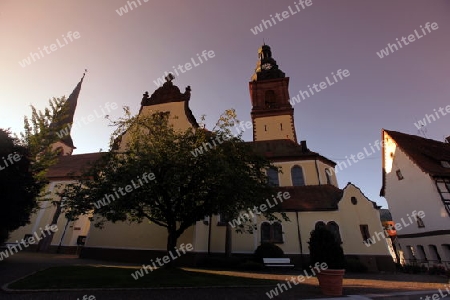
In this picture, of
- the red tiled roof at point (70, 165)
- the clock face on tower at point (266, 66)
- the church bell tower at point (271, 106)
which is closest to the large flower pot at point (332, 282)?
the church bell tower at point (271, 106)

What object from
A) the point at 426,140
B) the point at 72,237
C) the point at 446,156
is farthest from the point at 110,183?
the point at 426,140

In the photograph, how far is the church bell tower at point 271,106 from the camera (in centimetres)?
3622

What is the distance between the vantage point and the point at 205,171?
496 inches

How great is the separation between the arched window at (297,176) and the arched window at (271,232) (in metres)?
6.70

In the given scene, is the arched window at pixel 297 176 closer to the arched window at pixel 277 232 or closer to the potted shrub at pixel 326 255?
the arched window at pixel 277 232

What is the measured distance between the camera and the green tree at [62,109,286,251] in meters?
12.1

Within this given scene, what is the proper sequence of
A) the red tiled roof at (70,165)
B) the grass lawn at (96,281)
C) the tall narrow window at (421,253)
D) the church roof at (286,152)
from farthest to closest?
the red tiled roof at (70,165)
the church roof at (286,152)
the tall narrow window at (421,253)
the grass lawn at (96,281)

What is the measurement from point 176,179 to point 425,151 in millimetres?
30291

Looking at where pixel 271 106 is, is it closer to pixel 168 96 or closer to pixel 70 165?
pixel 168 96

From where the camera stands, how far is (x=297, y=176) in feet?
87.6

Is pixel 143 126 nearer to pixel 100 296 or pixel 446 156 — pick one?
pixel 100 296

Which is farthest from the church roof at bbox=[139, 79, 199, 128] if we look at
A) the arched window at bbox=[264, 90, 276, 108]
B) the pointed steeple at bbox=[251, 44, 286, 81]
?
the pointed steeple at bbox=[251, 44, 286, 81]

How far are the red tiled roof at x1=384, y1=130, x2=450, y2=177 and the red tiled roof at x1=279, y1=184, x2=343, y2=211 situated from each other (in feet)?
33.6

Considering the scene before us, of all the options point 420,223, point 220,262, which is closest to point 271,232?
point 220,262
